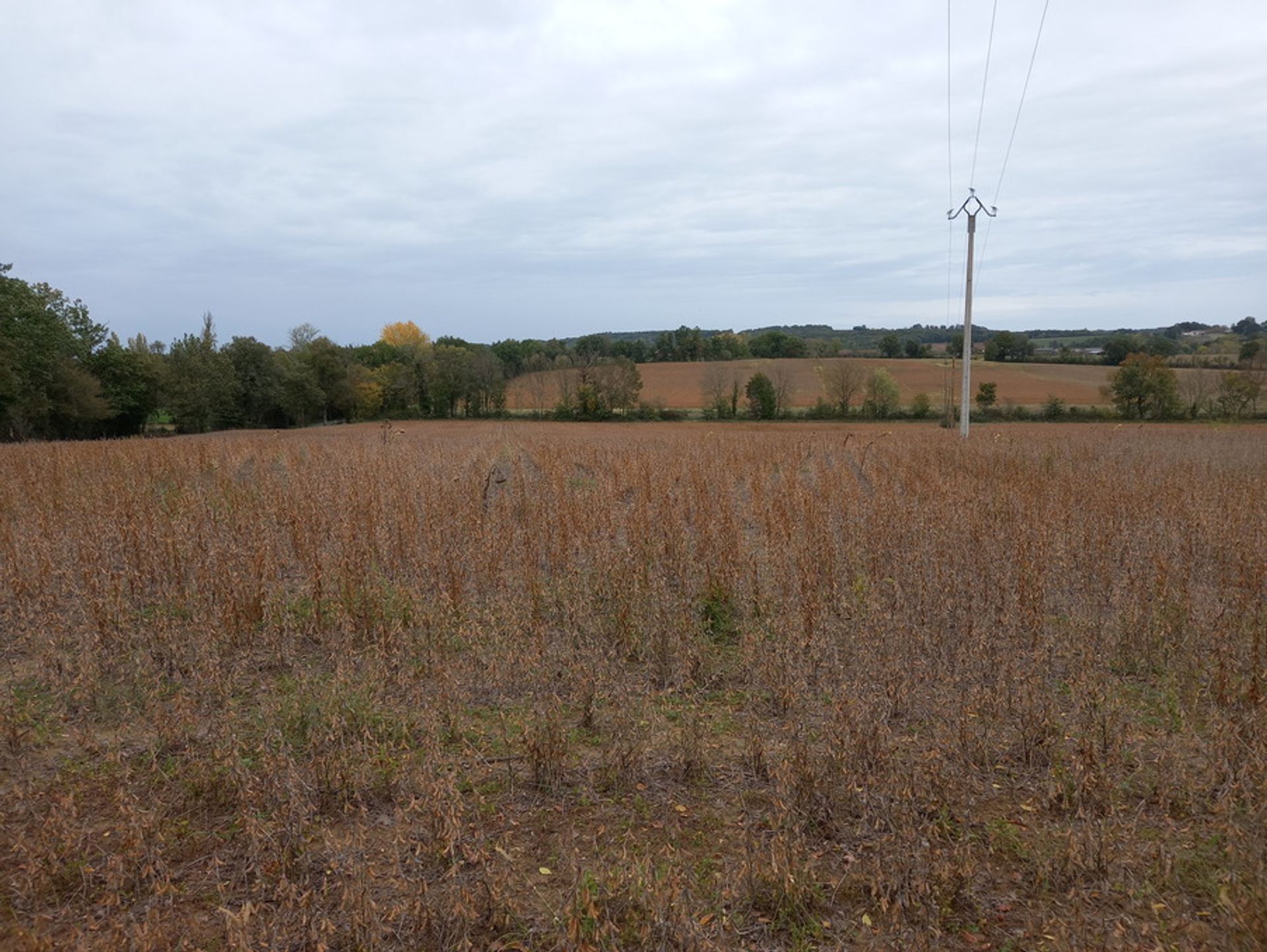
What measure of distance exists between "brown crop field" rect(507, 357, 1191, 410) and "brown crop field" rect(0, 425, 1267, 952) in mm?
39674

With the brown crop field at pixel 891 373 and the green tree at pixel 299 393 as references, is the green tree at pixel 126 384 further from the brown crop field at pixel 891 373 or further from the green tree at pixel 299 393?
the brown crop field at pixel 891 373

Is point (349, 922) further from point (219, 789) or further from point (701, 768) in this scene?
point (701, 768)

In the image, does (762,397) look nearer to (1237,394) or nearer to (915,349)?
(1237,394)

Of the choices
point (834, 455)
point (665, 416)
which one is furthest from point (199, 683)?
point (665, 416)

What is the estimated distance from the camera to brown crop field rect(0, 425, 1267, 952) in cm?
274

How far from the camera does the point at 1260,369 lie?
3603 centimetres

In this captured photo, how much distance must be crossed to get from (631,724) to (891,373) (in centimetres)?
5031

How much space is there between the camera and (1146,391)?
3856 centimetres

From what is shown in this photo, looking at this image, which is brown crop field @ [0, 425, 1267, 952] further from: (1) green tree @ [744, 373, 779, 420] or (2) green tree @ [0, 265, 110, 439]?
(1) green tree @ [744, 373, 779, 420]

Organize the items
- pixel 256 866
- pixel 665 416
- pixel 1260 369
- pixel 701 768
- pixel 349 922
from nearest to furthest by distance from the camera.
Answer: pixel 349 922 < pixel 256 866 < pixel 701 768 < pixel 1260 369 < pixel 665 416

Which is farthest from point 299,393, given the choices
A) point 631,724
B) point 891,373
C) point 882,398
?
point 631,724

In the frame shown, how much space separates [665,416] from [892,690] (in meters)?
41.4

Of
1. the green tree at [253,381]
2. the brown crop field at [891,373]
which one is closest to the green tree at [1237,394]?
the brown crop field at [891,373]

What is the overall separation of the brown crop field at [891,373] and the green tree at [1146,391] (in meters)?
2.36
